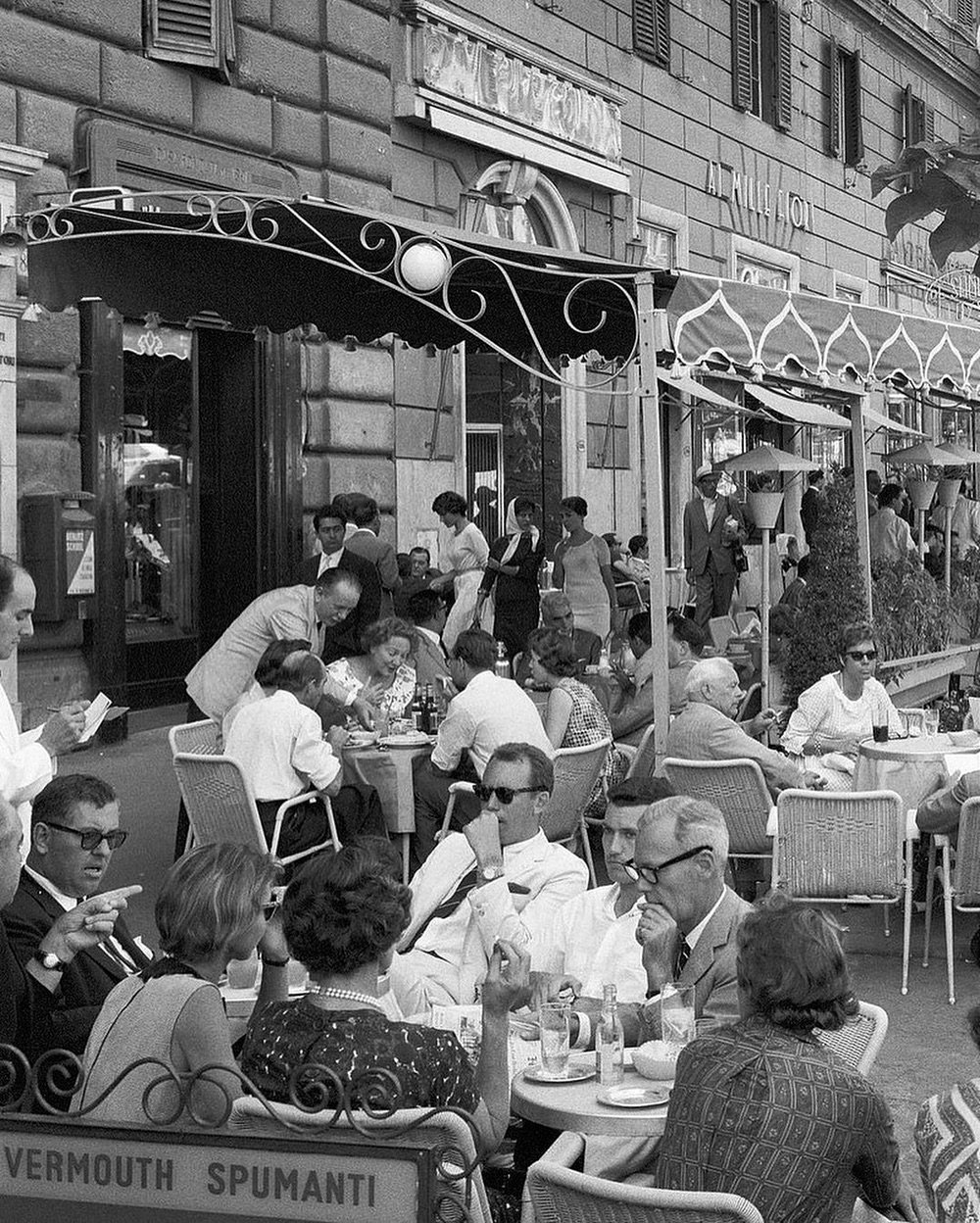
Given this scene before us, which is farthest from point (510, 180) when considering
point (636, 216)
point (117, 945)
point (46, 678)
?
point (117, 945)

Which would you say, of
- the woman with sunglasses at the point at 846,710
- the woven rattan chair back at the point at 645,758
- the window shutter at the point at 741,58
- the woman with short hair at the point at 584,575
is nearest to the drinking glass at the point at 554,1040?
the woven rattan chair back at the point at 645,758

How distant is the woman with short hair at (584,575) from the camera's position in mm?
13555

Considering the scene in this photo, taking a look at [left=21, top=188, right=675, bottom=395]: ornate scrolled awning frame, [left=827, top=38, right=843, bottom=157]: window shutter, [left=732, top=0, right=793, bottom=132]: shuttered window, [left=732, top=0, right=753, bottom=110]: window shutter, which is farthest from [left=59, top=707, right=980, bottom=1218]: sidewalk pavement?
[left=827, top=38, right=843, bottom=157]: window shutter

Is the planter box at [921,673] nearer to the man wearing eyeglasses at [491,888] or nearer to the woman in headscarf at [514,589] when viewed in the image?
the woman in headscarf at [514,589]

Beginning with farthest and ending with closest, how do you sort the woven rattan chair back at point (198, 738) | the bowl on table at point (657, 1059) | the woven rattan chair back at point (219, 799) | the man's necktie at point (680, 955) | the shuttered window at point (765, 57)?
the shuttered window at point (765, 57) → the woven rattan chair back at point (198, 738) → the woven rattan chair back at point (219, 799) → the man's necktie at point (680, 955) → the bowl on table at point (657, 1059)

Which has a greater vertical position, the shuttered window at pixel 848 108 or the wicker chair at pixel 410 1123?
the shuttered window at pixel 848 108

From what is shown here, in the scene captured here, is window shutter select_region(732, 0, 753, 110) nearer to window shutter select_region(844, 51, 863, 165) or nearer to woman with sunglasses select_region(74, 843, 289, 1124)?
window shutter select_region(844, 51, 863, 165)

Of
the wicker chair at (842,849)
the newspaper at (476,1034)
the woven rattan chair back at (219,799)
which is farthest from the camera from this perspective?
the woven rattan chair back at (219,799)

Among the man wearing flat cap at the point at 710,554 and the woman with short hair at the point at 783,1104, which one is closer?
the woman with short hair at the point at 783,1104

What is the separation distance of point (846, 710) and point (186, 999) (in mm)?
5807

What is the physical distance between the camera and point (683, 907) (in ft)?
14.2

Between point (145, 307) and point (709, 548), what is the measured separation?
9.45 metres

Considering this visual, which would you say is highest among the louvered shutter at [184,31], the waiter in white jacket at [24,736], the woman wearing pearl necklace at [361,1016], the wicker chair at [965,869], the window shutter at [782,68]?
the window shutter at [782,68]

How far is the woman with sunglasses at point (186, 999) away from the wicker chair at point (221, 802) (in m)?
3.39
